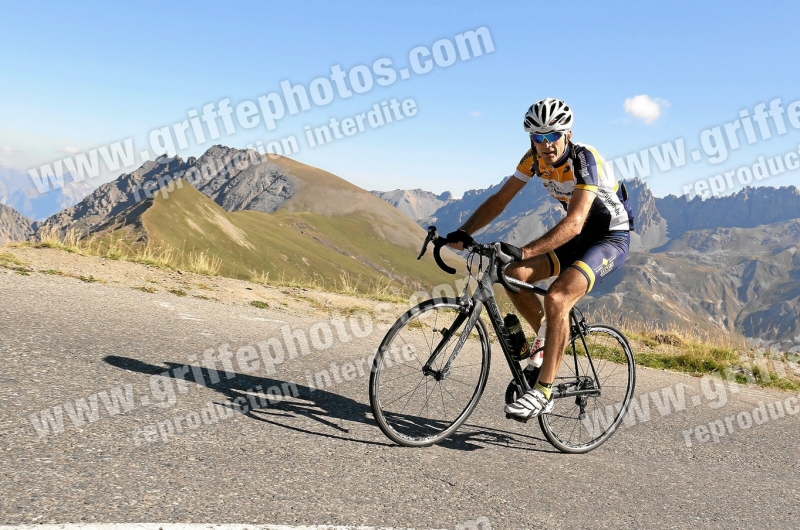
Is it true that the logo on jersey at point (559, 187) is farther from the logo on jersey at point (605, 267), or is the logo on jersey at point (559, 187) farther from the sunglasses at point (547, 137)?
the logo on jersey at point (605, 267)

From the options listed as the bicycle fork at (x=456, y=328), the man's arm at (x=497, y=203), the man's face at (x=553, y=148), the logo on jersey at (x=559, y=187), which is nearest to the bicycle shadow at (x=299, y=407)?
the bicycle fork at (x=456, y=328)

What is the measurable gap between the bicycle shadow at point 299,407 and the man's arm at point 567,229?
62.6 inches

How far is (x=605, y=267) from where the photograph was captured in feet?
15.9

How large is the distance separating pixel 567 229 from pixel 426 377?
1.67 metres

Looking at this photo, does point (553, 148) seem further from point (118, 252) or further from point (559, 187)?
point (118, 252)

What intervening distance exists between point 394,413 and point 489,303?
1.18m

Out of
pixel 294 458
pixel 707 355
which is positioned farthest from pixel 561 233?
pixel 707 355

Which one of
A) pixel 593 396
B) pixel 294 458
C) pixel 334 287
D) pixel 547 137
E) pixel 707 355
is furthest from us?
pixel 334 287

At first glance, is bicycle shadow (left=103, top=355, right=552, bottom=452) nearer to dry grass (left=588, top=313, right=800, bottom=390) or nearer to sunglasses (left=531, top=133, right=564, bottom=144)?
sunglasses (left=531, top=133, right=564, bottom=144)

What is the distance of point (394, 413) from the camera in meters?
4.64

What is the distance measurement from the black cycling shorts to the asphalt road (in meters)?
1.54

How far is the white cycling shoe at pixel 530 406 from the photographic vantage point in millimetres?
4348

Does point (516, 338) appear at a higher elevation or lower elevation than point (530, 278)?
lower

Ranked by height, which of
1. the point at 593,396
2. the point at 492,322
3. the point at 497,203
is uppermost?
the point at 497,203
